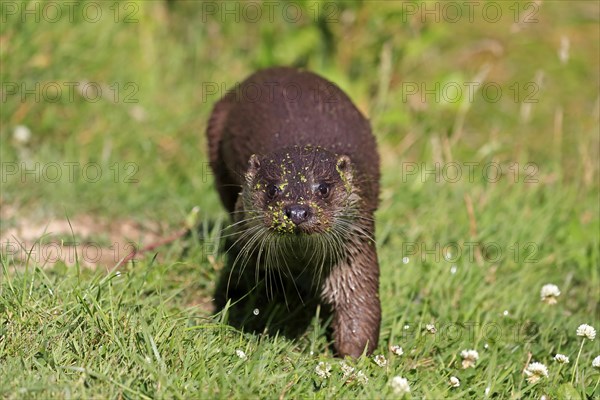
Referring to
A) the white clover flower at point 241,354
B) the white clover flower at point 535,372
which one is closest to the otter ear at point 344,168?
the white clover flower at point 241,354

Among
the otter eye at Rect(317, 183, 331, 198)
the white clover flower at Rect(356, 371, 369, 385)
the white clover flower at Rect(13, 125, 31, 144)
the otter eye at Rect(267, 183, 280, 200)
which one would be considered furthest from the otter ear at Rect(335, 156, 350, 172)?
the white clover flower at Rect(13, 125, 31, 144)

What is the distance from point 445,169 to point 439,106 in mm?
657

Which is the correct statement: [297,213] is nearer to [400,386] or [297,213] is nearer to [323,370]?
[323,370]

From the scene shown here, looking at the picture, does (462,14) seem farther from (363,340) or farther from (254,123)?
(363,340)

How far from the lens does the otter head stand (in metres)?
3.25

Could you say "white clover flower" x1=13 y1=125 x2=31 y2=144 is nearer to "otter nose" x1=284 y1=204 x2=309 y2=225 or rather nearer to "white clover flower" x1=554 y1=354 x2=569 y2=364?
"otter nose" x1=284 y1=204 x2=309 y2=225

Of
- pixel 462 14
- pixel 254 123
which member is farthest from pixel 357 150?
pixel 462 14

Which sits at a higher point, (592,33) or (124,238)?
(592,33)

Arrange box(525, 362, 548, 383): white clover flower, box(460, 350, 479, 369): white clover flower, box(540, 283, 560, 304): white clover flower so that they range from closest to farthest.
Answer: box(525, 362, 548, 383): white clover flower
box(460, 350, 479, 369): white clover flower
box(540, 283, 560, 304): white clover flower

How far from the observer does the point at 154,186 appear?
542 centimetres

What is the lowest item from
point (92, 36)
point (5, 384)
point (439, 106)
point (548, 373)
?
point (548, 373)

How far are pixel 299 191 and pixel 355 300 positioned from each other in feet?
2.15

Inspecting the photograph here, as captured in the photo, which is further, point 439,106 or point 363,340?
point 439,106

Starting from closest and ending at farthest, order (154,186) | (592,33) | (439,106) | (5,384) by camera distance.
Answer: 1. (5,384)
2. (154,186)
3. (439,106)
4. (592,33)
